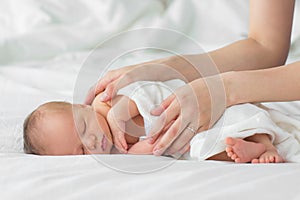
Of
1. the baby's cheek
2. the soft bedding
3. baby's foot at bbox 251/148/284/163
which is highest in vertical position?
the soft bedding

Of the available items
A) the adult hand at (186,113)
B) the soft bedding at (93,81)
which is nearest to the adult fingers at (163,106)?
the adult hand at (186,113)

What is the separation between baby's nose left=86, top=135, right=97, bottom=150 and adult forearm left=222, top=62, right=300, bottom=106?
0.27m

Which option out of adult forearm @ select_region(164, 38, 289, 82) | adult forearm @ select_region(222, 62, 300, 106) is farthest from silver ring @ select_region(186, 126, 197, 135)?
adult forearm @ select_region(164, 38, 289, 82)

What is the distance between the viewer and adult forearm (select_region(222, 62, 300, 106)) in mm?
1286

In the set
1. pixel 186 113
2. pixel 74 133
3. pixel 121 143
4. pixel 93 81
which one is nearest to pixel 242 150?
pixel 186 113

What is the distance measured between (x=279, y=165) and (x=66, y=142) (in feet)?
1.36

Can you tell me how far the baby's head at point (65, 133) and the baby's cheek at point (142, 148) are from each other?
57 mm

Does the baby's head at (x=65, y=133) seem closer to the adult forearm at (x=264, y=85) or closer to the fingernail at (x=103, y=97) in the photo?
the fingernail at (x=103, y=97)

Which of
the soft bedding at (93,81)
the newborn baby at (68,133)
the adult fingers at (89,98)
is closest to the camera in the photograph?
the soft bedding at (93,81)

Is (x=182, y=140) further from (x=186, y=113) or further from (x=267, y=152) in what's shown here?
(x=267, y=152)

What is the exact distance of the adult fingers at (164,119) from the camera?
1.20 meters

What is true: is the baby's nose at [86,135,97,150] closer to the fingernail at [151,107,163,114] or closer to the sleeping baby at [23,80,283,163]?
the sleeping baby at [23,80,283,163]

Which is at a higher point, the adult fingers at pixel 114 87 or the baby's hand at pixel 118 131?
the adult fingers at pixel 114 87

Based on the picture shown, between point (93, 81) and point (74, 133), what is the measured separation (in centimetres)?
23
